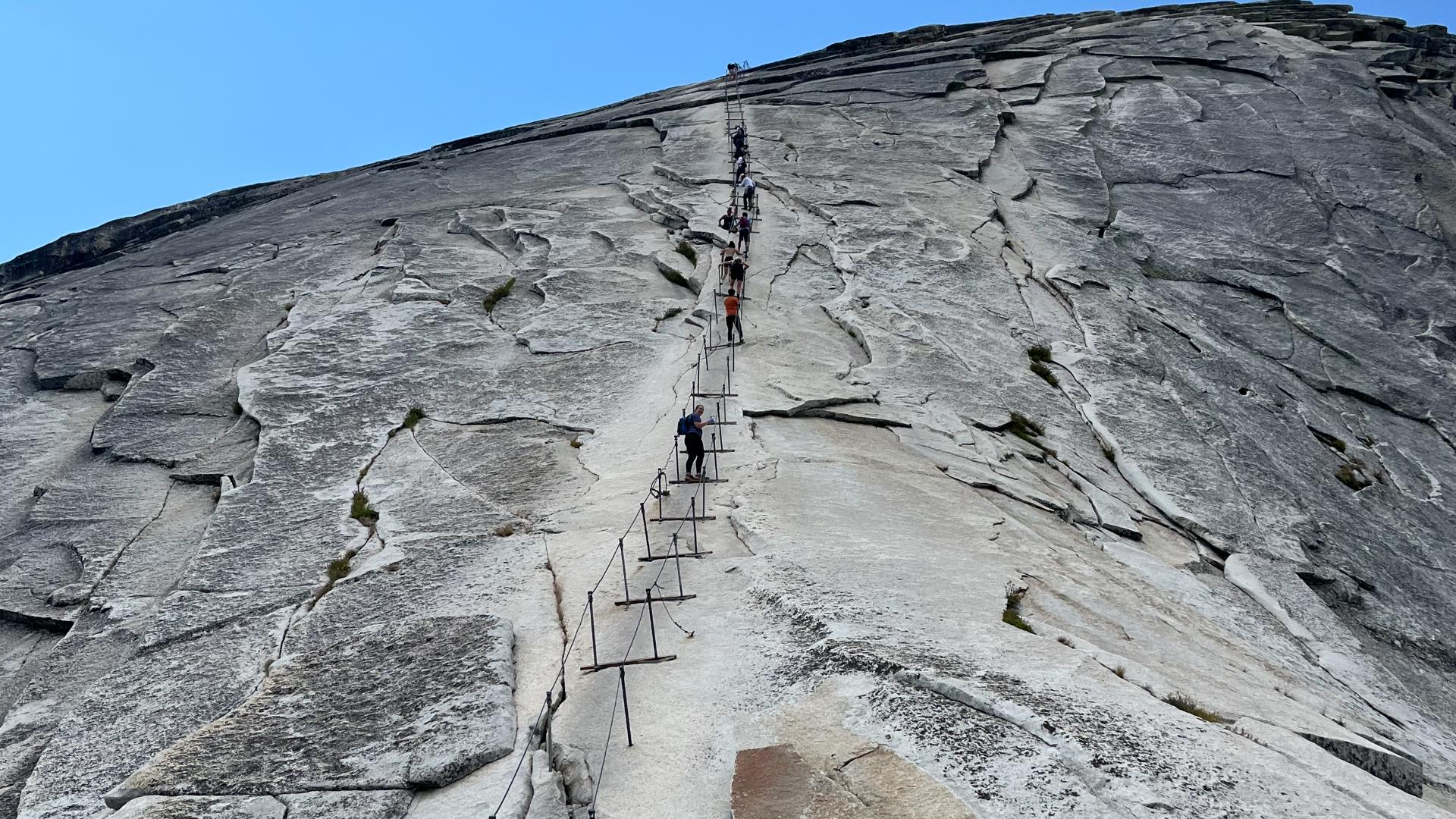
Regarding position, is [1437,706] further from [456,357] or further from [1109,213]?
[1109,213]

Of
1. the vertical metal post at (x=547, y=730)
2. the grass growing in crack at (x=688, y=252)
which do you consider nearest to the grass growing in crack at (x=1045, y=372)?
the grass growing in crack at (x=688, y=252)

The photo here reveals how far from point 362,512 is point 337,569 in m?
1.80

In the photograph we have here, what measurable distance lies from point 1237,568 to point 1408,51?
43415mm

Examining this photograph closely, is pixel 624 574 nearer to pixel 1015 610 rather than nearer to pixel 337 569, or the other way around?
pixel 337 569

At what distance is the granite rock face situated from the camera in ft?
32.7

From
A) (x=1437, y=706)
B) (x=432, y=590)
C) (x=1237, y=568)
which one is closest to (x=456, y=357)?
(x=432, y=590)

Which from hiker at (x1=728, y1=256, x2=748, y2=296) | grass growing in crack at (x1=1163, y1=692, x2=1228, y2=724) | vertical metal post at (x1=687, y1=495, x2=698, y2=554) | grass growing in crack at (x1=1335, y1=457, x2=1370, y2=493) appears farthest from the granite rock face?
hiker at (x1=728, y1=256, x2=748, y2=296)

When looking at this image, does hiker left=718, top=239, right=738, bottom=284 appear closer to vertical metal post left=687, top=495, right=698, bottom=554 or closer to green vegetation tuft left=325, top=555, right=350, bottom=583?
vertical metal post left=687, top=495, right=698, bottom=554

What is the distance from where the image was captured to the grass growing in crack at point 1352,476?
23234 mm

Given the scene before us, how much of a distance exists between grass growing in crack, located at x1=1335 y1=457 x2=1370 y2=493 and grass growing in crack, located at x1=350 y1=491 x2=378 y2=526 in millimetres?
19588

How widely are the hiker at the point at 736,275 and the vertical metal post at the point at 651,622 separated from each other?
12.7 metres

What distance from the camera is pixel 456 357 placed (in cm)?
2252

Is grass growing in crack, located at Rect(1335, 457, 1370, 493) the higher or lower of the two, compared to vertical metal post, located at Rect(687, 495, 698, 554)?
lower

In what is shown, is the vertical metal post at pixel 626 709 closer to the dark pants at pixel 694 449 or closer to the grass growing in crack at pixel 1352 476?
the dark pants at pixel 694 449
